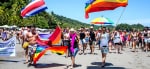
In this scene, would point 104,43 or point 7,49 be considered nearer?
point 104,43

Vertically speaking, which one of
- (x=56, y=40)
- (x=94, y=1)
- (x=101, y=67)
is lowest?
(x=101, y=67)

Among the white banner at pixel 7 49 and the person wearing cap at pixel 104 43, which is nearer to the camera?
the person wearing cap at pixel 104 43

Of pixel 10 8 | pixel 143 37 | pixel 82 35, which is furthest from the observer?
pixel 10 8

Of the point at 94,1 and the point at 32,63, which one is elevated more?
the point at 94,1

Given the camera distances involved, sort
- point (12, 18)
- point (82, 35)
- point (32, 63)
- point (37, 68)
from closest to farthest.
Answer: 1. point (37, 68)
2. point (32, 63)
3. point (82, 35)
4. point (12, 18)

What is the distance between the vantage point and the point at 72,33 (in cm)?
1449

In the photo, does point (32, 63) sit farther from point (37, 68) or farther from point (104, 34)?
point (104, 34)

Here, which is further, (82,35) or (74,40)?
(82,35)

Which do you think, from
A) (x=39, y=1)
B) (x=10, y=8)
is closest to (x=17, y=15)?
(x=10, y=8)

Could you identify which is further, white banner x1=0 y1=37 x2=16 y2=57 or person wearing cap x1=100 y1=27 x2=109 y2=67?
white banner x1=0 y1=37 x2=16 y2=57

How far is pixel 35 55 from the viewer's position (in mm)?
14969

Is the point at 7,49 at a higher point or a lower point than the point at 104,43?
lower

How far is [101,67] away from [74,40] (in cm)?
161

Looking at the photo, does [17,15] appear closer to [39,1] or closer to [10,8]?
[10,8]
